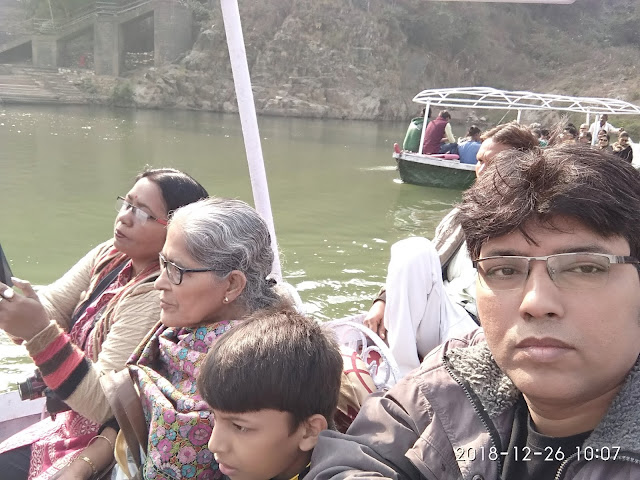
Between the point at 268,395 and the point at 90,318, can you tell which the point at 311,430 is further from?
the point at 90,318

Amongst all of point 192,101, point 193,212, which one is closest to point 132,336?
point 193,212

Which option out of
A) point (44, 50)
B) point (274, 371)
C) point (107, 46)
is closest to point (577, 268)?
point (274, 371)

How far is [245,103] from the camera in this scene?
2.65 m

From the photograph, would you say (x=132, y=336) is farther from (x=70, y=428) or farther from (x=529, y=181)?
(x=529, y=181)

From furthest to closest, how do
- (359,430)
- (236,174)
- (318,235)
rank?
(236,174), (318,235), (359,430)

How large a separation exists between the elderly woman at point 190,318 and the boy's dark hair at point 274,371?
17 centimetres

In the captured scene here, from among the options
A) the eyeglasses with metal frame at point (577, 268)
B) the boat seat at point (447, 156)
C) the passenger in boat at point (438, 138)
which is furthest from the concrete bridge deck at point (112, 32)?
the eyeglasses with metal frame at point (577, 268)

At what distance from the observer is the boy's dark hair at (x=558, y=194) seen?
101 centimetres

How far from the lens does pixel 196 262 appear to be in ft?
5.56

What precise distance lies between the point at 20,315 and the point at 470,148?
10889mm

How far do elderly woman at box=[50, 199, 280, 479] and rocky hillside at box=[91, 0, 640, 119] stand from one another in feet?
87.5

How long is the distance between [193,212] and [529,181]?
1.00 m

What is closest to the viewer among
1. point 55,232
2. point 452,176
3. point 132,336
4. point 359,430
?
point 359,430

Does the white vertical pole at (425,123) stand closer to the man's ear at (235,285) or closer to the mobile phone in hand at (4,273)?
the man's ear at (235,285)
